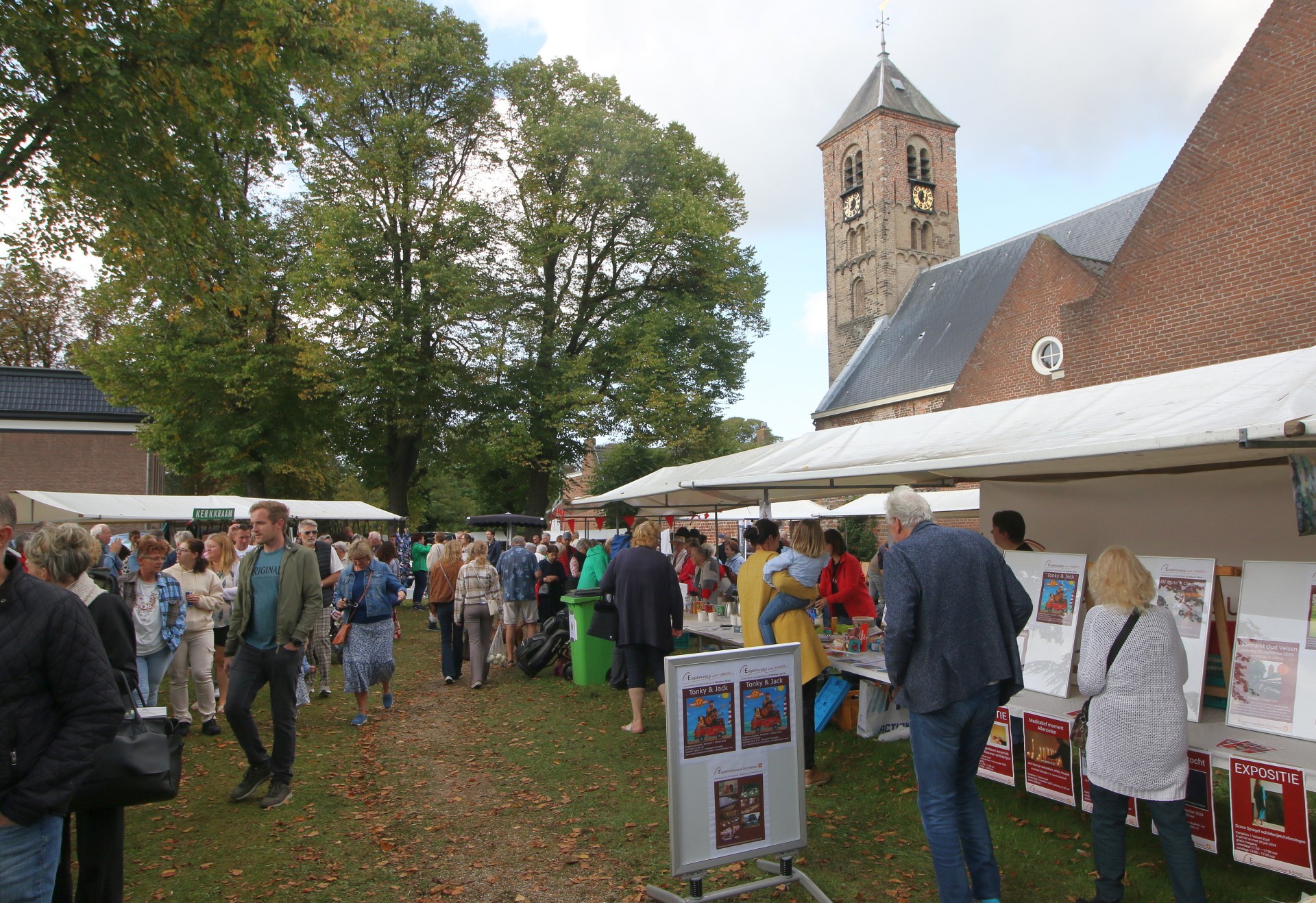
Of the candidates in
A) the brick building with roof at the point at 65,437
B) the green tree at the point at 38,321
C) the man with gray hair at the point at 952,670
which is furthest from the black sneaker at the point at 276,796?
the green tree at the point at 38,321

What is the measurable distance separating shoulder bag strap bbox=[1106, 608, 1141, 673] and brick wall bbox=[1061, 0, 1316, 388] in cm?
1231

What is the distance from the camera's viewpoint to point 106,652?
3172mm

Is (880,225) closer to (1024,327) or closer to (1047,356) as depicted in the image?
(1024,327)

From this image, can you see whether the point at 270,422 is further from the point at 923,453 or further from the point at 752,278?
the point at 923,453

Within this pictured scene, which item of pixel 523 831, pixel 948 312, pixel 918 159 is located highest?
pixel 918 159

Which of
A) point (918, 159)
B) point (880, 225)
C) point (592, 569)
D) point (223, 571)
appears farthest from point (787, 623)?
point (918, 159)

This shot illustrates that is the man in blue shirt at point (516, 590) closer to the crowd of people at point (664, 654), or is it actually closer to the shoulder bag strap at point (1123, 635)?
the crowd of people at point (664, 654)

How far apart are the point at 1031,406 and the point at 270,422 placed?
21882 millimetres

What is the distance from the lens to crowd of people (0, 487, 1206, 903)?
7.90 ft

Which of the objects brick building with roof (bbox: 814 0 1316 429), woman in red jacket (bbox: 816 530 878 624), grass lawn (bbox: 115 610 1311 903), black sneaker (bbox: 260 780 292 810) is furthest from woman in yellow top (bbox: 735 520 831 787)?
brick building with roof (bbox: 814 0 1316 429)

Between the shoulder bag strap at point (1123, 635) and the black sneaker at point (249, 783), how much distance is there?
16.7ft

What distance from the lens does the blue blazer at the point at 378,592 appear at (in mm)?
7957

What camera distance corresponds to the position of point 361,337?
22.8 meters

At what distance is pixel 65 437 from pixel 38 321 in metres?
7.60
